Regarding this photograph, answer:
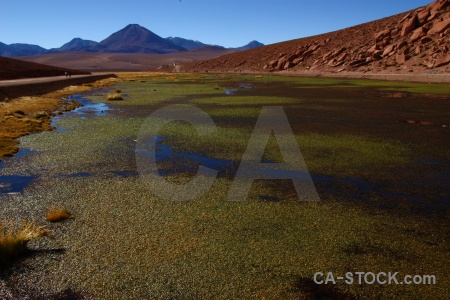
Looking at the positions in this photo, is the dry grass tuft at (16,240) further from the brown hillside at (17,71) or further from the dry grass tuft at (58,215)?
the brown hillside at (17,71)

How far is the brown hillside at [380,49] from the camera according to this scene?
173ft

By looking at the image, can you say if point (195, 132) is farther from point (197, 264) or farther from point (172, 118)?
point (197, 264)

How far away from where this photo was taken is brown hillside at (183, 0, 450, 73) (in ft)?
173

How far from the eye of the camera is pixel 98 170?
9.87 meters

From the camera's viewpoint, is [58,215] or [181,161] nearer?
[58,215]

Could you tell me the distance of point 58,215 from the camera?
671cm

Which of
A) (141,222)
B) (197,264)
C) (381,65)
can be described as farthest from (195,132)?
(381,65)
